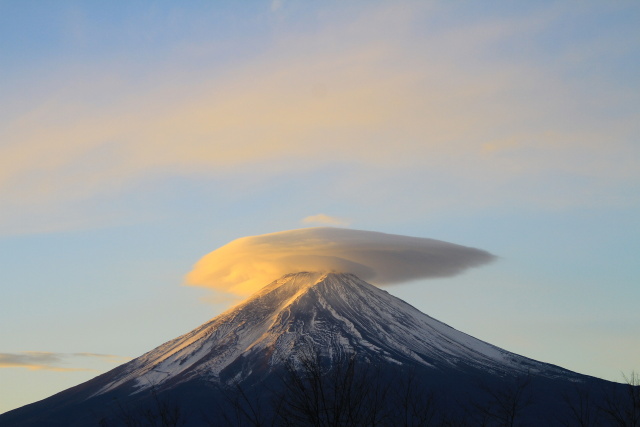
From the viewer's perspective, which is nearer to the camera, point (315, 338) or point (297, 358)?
point (297, 358)

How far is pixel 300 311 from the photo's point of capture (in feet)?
566

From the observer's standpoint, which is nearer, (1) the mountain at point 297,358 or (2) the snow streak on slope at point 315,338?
(1) the mountain at point 297,358

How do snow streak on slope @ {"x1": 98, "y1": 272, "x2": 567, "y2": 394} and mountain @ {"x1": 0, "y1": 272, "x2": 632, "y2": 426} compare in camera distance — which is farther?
snow streak on slope @ {"x1": 98, "y1": 272, "x2": 567, "y2": 394}

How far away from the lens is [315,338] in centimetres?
15938

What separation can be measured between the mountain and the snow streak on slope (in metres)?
0.25

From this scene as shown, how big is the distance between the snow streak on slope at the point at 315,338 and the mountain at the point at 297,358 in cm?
25

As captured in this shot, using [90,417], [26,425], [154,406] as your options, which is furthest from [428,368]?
[26,425]

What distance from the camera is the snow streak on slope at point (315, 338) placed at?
157 m

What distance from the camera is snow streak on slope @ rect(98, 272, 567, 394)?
6191 inches

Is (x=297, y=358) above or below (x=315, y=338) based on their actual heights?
below

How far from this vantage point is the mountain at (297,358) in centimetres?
14612

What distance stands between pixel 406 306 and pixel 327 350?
3810cm

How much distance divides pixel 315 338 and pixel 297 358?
978cm

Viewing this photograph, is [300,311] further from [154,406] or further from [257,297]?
[154,406]
